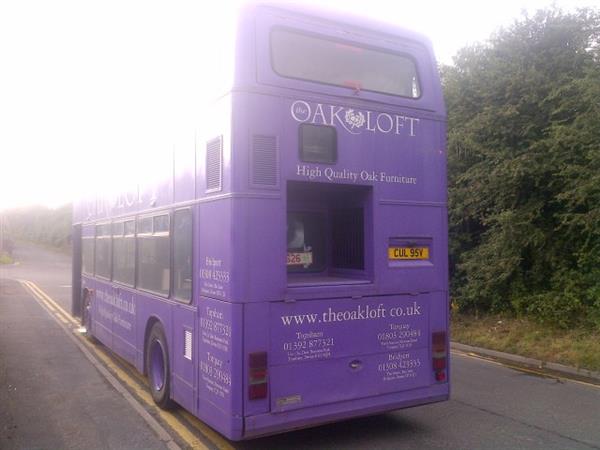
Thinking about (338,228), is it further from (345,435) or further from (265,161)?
(345,435)

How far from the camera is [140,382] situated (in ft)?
28.2

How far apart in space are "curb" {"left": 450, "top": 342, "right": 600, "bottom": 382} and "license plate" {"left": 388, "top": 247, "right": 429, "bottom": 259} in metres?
4.92

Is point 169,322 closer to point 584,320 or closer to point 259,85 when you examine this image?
point 259,85

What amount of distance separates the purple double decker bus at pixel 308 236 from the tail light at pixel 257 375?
0.01 m

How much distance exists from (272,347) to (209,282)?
882mm

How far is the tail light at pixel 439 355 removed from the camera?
6.11 m

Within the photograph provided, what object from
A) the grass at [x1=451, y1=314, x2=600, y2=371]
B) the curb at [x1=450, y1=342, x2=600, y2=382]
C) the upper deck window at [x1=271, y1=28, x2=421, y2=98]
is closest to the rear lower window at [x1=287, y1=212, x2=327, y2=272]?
the upper deck window at [x1=271, y1=28, x2=421, y2=98]

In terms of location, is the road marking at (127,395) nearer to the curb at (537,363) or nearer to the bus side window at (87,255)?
the bus side window at (87,255)

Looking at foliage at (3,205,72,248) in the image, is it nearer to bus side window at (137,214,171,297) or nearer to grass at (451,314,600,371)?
grass at (451,314,600,371)

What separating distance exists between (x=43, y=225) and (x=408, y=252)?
83414 mm

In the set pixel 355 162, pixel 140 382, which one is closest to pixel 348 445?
pixel 355 162

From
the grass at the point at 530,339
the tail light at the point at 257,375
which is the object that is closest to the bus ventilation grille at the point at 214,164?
the tail light at the point at 257,375

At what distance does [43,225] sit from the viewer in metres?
81.3

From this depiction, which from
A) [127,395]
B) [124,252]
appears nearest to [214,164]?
[124,252]
